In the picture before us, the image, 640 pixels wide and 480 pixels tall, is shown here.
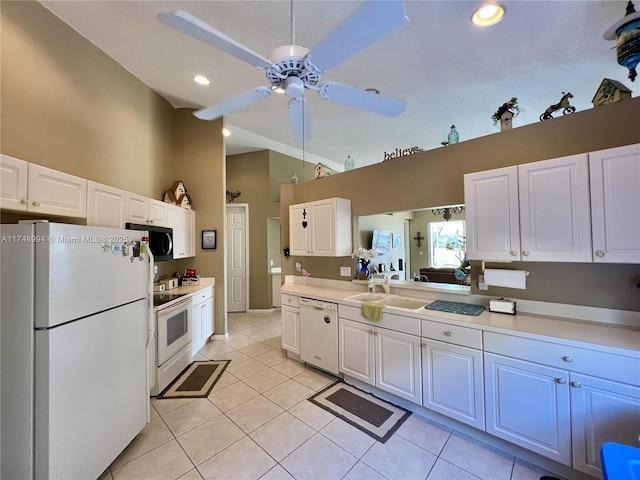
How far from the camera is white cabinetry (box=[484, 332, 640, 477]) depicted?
1.43 meters

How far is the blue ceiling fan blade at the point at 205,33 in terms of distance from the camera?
107 cm

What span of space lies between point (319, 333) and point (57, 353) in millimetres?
2175

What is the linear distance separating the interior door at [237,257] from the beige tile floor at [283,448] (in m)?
3.11

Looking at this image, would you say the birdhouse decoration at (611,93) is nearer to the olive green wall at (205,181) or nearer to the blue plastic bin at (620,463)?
the blue plastic bin at (620,463)

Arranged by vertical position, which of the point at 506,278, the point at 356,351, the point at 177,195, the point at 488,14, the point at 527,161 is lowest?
the point at 356,351

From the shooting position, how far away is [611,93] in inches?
72.3

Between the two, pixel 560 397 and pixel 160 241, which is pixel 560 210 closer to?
pixel 560 397

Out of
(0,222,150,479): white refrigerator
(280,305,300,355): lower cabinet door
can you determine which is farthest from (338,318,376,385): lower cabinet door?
(0,222,150,479): white refrigerator

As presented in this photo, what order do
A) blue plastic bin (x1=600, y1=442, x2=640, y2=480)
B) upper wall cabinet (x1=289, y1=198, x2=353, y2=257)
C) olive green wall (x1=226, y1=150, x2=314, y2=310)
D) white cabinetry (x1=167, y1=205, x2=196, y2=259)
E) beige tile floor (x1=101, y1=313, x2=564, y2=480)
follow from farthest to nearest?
1. olive green wall (x1=226, y1=150, x2=314, y2=310)
2. white cabinetry (x1=167, y1=205, x2=196, y2=259)
3. upper wall cabinet (x1=289, y1=198, x2=353, y2=257)
4. beige tile floor (x1=101, y1=313, x2=564, y2=480)
5. blue plastic bin (x1=600, y1=442, x2=640, y2=480)

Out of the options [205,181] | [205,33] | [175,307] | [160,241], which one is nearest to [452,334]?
[205,33]

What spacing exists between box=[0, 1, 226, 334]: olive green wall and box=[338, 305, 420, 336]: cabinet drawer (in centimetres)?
235

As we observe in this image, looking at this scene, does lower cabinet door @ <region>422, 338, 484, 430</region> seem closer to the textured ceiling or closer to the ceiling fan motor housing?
the ceiling fan motor housing

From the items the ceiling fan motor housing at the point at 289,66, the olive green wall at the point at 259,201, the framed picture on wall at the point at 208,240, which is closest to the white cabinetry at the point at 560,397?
the ceiling fan motor housing at the point at 289,66

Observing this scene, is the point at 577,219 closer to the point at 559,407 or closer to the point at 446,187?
the point at 446,187
